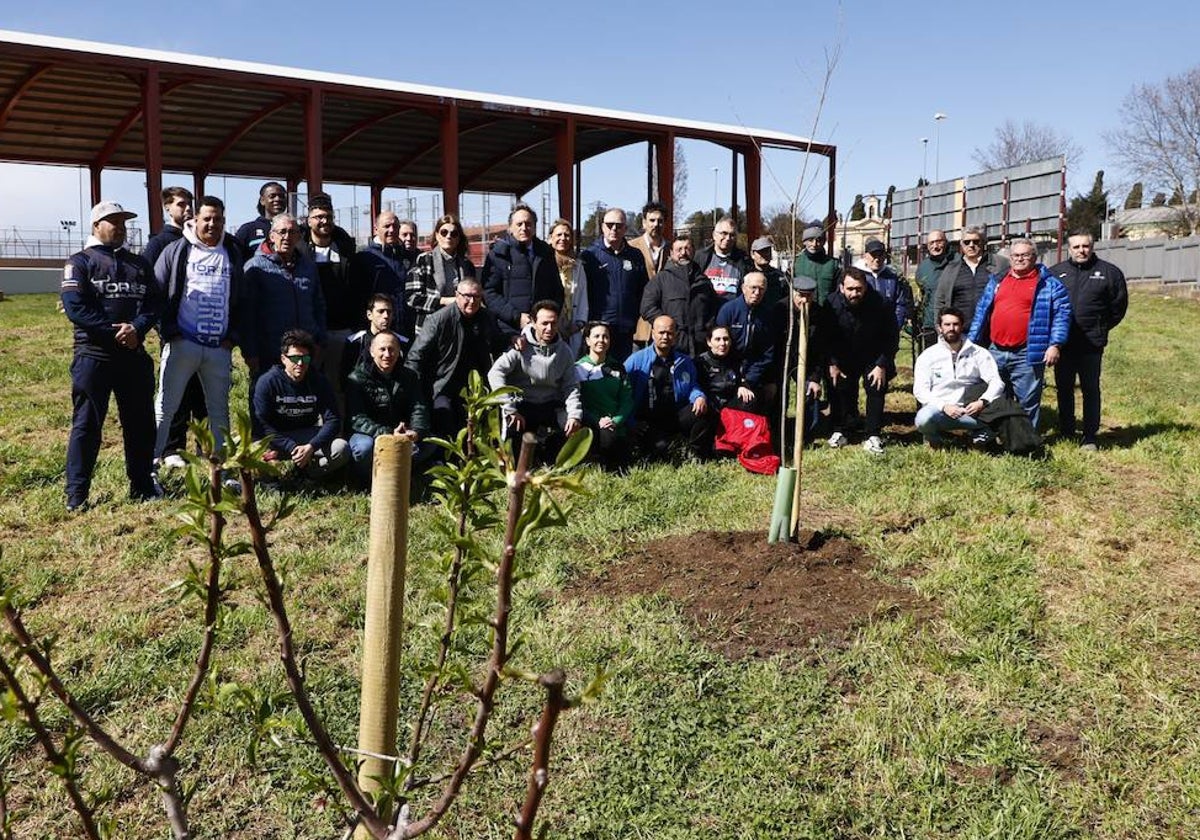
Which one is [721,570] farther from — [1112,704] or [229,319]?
[229,319]

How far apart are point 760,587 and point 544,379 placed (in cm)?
299

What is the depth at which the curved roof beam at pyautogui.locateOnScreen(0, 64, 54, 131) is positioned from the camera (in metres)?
12.2

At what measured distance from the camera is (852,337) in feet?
26.3

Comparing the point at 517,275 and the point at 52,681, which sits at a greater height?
the point at 517,275

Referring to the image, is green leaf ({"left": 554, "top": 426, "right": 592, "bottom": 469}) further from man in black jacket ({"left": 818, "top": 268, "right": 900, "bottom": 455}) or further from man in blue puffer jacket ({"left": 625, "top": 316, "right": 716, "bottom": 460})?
man in black jacket ({"left": 818, "top": 268, "right": 900, "bottom": 455})

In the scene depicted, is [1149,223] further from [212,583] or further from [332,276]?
[212,583]

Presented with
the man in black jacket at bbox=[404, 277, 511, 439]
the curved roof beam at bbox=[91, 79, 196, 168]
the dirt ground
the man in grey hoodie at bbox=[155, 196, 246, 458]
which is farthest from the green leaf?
the curved roof beam at bbox=[91, 79, 196, 168]

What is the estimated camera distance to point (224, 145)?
16547 mm

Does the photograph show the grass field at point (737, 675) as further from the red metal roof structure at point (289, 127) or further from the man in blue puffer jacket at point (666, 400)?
the red metal roof structure at point (289, 127)

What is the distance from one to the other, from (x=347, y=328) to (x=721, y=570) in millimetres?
4053

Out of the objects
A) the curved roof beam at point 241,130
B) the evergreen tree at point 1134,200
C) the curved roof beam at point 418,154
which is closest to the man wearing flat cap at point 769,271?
the curved roof beam at point 241,130

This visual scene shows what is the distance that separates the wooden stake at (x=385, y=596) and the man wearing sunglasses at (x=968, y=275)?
7728mm

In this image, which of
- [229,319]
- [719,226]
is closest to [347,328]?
[229,319]

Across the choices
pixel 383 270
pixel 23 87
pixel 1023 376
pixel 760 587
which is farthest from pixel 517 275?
pixel 23 87
